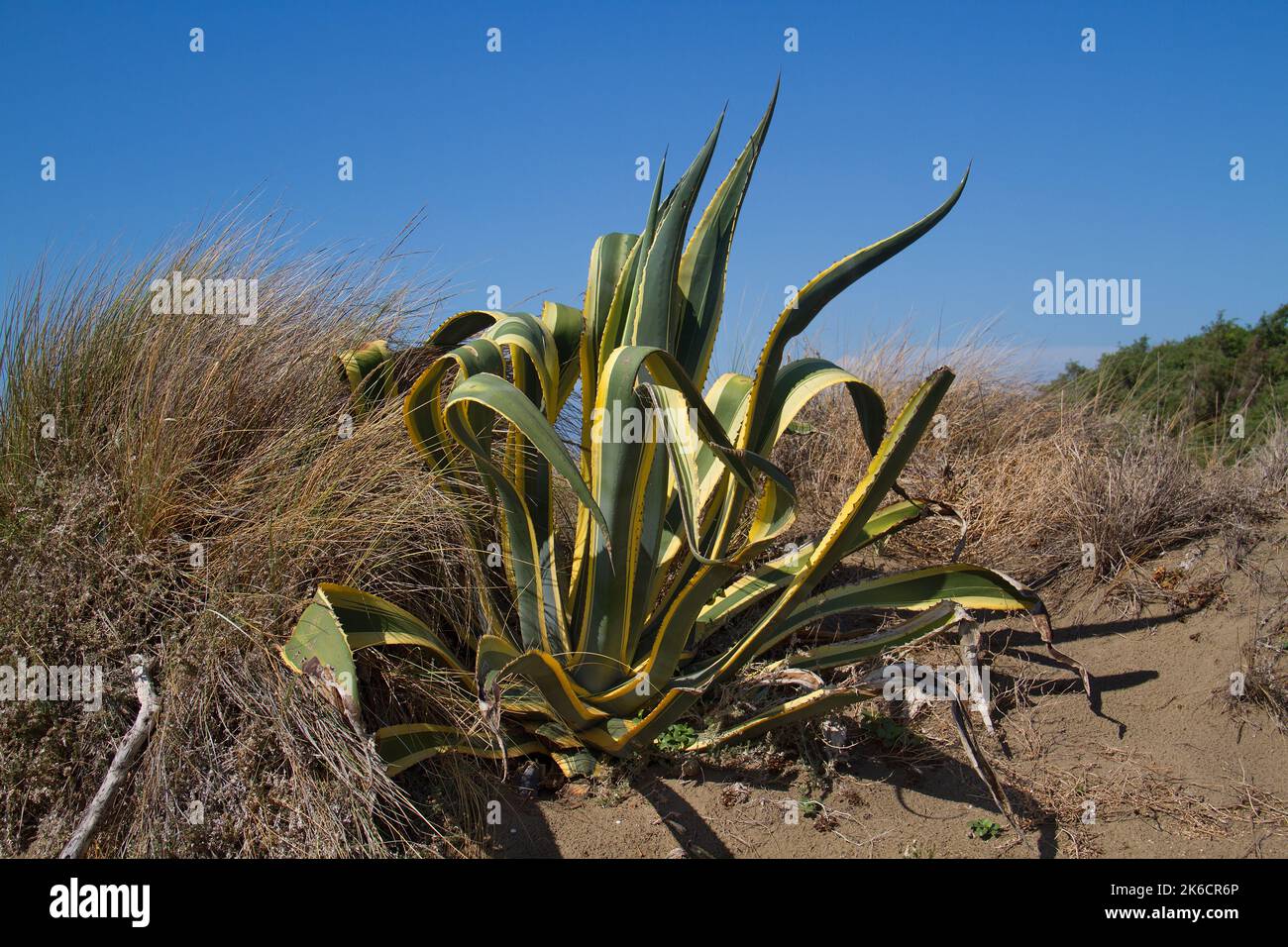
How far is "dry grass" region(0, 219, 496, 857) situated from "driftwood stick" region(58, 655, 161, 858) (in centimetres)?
5

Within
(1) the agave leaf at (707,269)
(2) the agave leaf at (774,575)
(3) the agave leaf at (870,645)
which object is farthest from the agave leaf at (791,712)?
(1) the agave leaf at (707,269)

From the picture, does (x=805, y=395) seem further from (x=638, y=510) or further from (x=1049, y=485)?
(x=1049, y=485)

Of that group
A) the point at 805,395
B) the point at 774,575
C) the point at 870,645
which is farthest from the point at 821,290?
the point at 870,645

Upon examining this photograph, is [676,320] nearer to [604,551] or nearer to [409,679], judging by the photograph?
[604,551]

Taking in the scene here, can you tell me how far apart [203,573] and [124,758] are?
0.53m

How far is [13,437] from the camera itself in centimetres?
306

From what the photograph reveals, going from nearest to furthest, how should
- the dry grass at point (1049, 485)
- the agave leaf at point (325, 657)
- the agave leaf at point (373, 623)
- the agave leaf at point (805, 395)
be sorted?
the agave leaf at point (325, 657) → the agave leaf at point (373, 623) → the agave leaf at point (805, 395) → the dry grass at point (1049, 485)

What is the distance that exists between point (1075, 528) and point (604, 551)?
244 centimetres

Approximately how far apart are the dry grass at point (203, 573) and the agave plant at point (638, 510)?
166 mm

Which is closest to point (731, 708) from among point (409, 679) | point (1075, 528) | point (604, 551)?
point (604, 551)

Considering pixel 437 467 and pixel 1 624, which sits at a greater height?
pixel 437 467

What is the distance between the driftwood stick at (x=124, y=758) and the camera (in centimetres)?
234

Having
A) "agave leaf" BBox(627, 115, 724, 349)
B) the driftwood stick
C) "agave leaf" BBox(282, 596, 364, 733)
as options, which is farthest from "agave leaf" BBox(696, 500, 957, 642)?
the driftwood stick

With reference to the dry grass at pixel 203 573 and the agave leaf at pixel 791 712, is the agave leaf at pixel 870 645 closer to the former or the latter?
the agave leaf at pixel 791 712
